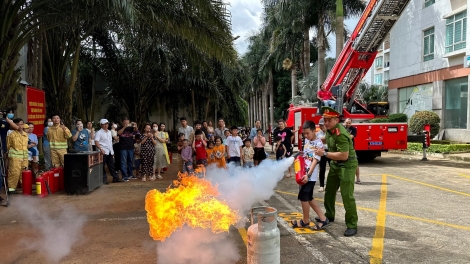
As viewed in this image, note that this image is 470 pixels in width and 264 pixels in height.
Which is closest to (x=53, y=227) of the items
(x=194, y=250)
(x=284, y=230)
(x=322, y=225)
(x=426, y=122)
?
(x=194, y=250)

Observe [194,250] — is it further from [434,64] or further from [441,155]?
[434,64]

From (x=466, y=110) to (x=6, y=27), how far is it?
772 inches

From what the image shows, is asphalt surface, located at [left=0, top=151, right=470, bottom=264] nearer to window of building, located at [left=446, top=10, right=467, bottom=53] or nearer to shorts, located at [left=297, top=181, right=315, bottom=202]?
shorts, located at [left=297, top=181, right=315, bottom=202]

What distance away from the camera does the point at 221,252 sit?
4086 mm

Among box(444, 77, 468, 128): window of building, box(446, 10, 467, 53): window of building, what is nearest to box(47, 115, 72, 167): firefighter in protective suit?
box(444, 77, 468, 128): window of building

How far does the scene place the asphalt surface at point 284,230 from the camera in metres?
4.14

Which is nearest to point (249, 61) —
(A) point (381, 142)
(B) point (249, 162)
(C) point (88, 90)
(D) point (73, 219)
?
(C) point (88, 90)

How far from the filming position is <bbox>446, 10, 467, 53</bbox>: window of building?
1775cm

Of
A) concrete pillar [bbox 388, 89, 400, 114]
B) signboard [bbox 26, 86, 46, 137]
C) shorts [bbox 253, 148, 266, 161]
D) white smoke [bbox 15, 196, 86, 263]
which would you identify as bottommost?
white smoke [bbox 15, 196, 86, 263]

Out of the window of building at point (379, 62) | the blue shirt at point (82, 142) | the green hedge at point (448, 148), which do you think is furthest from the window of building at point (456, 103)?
the window of building at point (379, 62)

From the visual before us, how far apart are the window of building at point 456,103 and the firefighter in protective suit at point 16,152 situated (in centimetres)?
1930

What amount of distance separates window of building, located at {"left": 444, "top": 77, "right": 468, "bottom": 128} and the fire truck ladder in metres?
8.08

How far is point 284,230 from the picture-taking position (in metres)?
5.08

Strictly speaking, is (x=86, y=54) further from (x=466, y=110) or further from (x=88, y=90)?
(x=466, y=110)
